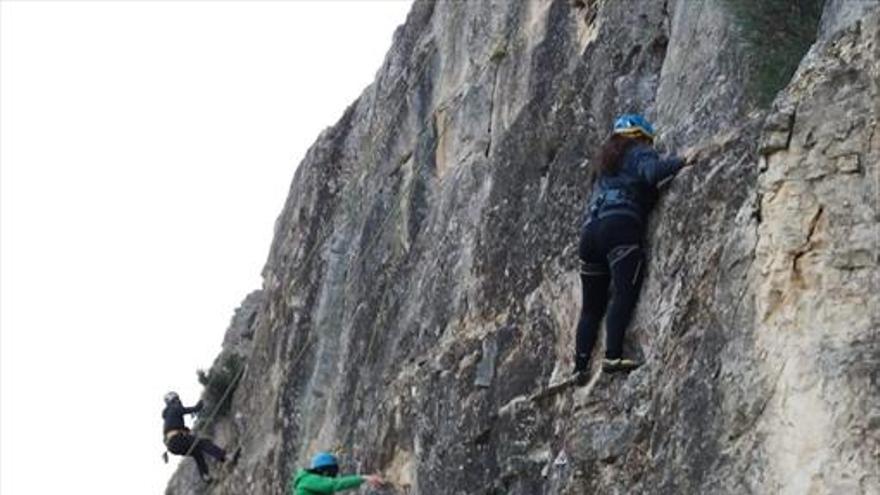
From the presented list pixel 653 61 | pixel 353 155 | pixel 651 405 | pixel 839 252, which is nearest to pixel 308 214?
pixel 353 155

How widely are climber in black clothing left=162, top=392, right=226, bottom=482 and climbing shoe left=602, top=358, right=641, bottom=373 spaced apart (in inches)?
583

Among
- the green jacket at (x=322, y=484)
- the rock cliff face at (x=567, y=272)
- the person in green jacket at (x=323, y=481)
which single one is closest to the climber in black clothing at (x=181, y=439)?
the rock cliff face at (x=567, y=272)

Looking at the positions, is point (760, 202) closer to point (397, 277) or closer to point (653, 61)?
point (653, 61)

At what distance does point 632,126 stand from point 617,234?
3.92 feet

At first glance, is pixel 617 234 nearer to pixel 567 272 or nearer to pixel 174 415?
pixel 567 272

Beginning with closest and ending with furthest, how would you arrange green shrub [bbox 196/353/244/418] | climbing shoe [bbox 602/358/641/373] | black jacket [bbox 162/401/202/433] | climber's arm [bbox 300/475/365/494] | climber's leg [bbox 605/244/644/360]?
climbing shoe [bbox 602/358/641/373] < climber's leg [bbox 605/244/644/360] < climber's arm [bbox 300/475/365/494] < black jacket [bbox 162/401/202/433] < green shrub [bbox 196/353/244/418]

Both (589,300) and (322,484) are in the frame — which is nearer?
(589,300)

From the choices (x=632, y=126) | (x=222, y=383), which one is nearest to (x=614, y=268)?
(x=632, y=126)

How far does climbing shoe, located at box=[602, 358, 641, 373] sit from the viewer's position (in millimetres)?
15289

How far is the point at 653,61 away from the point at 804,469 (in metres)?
6.21

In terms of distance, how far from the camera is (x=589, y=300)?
1614 cm

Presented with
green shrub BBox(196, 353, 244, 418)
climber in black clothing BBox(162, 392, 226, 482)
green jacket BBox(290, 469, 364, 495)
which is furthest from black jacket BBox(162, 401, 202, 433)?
green jacket BBox(290, 469, 364, 495)

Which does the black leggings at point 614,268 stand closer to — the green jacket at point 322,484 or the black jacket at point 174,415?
the green jacket at point 322,484

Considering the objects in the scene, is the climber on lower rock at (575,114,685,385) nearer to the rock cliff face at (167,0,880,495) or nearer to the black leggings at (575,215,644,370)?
the black leggings at (575,215,644,370)
